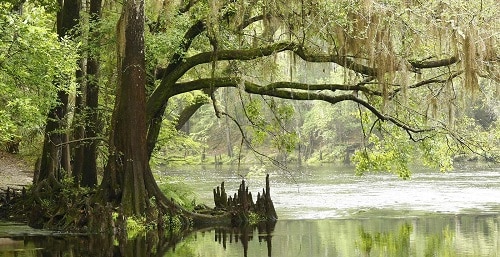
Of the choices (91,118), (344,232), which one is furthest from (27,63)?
(344,232)

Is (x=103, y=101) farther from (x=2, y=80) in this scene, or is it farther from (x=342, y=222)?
(x=2, y=80)

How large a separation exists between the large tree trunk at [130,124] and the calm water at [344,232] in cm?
124

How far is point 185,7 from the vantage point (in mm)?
16641

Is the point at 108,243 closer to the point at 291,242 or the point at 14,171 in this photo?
the point at 291,242

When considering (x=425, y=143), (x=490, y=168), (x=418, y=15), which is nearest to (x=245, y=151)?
(x=490, y=168)

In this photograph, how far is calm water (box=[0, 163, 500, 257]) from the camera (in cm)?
1238

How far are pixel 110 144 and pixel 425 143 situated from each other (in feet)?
21.2

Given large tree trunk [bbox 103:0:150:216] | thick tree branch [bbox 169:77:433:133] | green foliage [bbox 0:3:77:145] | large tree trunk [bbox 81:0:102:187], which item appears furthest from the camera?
large tree trunk [bbox 81:0:102:187]

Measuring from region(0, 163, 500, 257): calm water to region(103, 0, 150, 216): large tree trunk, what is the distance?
4.06 ft

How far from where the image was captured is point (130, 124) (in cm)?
1534

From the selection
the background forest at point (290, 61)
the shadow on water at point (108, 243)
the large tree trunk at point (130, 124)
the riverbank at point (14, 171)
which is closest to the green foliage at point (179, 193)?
the shadow on water at point (108, 243)

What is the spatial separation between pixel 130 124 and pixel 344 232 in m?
4.52

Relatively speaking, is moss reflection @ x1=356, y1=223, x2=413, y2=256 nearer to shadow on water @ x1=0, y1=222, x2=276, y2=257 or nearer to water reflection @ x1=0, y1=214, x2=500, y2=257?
A: water reflection @ x1=0, y1=214, x2=500, y2=257

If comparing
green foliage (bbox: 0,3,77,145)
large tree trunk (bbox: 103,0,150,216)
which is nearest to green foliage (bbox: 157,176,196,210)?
large tree trunk (bbox: 103,0,150,216)
